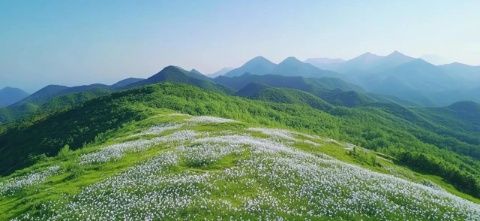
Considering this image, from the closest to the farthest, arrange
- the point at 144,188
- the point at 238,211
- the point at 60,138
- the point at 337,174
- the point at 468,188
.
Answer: the point at 238,211
the point at 144,188
the point at 337,174
the point at 468,188
the point at 60,138

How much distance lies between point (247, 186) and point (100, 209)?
1195 centimetres

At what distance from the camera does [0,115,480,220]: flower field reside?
3036 centimetres

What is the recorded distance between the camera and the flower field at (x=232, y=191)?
30359 millimetres

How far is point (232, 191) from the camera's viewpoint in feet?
113

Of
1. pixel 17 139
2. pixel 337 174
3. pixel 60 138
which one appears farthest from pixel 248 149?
pixel 17 139

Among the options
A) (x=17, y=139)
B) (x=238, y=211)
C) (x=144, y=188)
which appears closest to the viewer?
(x=238, y=211)

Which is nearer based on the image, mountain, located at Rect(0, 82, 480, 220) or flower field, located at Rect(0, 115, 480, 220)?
flower field, located at Rect(0, 115, 480, 220)

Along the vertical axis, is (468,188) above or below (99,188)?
below

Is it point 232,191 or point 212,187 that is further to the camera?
point 212,187

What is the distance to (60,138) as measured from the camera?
361 ft

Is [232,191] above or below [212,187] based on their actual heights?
below

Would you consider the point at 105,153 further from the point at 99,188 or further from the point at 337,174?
the point at 337,174

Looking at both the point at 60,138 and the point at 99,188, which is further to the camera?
the point at 60,138

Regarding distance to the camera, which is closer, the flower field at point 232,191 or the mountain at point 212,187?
the flower field at point 232,191
